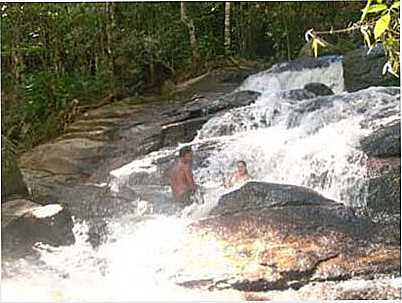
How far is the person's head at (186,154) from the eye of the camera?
202cm

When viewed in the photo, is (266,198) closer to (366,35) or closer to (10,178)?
(366,35)

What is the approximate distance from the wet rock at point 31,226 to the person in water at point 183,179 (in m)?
0.33

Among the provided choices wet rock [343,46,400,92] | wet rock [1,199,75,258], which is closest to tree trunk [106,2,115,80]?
wet rock [1,199,75,258]

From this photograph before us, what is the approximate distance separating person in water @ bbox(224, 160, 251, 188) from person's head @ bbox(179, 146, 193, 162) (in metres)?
0.14

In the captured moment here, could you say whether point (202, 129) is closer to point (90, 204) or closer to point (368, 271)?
point (90, 204)

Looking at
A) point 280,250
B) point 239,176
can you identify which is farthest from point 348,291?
point 239,176

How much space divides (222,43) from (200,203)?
49 centimetres

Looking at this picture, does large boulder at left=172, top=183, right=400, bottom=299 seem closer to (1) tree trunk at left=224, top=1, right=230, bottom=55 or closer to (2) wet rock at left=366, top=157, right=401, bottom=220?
(2) wet rock at left=366, top=157, right=401, bottom=220

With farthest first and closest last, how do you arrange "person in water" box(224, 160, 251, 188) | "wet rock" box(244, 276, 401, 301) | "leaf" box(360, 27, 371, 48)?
"person in water" box(224, 160, 251, 188), "wet rock" box(244, 276, 401, 301), "leaf" box(360, 27, 371, 48)

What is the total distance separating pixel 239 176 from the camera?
2025mm

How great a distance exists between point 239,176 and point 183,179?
0.56ft

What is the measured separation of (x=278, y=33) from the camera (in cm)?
204

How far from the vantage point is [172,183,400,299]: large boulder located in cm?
192

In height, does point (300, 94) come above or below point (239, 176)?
above
